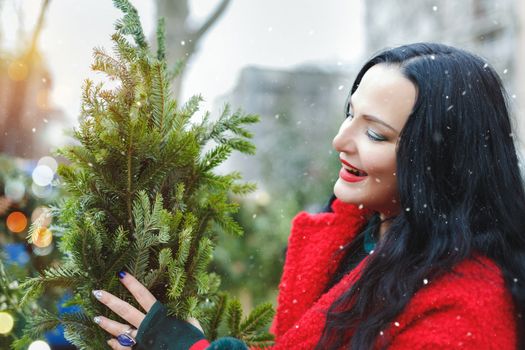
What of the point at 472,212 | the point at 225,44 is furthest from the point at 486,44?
the point at 472,212

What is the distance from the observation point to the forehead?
65.1 inches

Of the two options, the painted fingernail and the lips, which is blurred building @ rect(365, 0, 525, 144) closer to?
the lips

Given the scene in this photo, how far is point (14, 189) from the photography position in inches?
104

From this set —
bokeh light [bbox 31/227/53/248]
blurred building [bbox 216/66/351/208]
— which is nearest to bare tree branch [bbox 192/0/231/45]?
blurred building [bbox 216/66/351/208]

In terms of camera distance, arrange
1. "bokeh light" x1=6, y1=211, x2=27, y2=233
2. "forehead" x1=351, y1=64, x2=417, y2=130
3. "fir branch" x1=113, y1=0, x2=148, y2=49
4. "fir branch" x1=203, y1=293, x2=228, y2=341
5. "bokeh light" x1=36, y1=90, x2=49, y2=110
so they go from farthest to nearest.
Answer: "bokeh light" x1=36, y1=90, x2=49, y2=110 < "bokeh light" x1=6, y1=211, x2=27, y2=233 < "fir branch" x1=203, y1=293, x2=228, y2=341 < "forehead" x1=351, y1=64, x2=417, y2=130 < "fir branch" x1=113, y1=0, x2=148, y2=49

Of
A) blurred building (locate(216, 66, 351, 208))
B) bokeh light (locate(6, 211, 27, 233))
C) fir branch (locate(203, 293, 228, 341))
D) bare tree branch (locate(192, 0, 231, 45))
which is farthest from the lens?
blurred building (locate(216, 66, 351, 208))

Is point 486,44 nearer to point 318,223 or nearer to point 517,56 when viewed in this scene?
point 517,56

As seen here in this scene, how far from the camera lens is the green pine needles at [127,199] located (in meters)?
1.47

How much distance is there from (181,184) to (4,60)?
7.42ft

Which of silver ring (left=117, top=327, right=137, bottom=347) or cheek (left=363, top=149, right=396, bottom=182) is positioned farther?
cheek (left=363, top=149, right=396, bottom=182)

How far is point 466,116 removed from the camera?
1.64m

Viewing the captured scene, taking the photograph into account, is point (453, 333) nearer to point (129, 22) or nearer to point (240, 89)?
point (129, 22)

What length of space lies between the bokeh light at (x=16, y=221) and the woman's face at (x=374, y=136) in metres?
1.45

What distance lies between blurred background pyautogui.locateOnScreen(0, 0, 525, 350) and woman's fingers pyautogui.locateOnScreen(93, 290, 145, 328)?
1.16 ft
